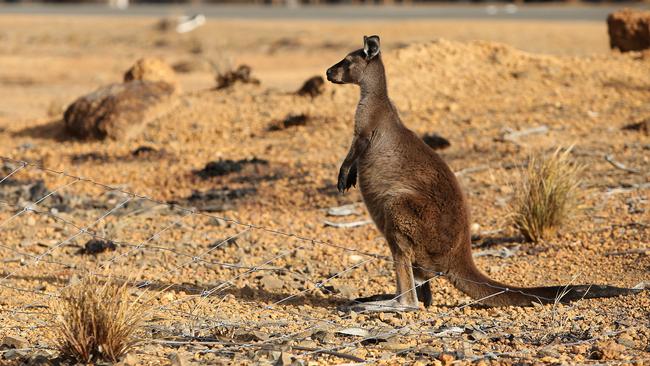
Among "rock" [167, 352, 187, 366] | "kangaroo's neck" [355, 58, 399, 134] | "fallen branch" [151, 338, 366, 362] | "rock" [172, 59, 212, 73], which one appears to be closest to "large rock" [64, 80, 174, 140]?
"kangaroo's neck" [355, 58, 399, 134]

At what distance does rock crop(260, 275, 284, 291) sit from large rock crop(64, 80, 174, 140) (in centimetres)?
662

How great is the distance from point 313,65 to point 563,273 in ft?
63.3

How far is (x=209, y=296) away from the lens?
7914mm

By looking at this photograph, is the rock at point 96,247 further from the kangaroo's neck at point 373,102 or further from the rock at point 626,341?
the rock at point 626,341

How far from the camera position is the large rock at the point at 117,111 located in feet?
47.7

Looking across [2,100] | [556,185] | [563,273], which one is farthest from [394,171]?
[2,100]

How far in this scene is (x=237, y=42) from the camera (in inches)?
1273

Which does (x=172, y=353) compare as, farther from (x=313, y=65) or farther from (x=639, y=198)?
(x=313, y=65)

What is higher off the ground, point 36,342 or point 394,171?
point 394,171

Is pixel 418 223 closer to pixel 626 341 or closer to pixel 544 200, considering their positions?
pixel 626 341

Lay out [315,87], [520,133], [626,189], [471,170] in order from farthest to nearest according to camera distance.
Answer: [315,87], [520,133], [471,170], [626,189]

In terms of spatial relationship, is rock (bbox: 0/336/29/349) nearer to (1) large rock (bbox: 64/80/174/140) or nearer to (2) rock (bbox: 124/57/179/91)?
(1) large rock (bbox: 64/80/174/140)

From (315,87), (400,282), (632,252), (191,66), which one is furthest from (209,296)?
(191,66)

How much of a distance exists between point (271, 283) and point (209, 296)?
68 cm
